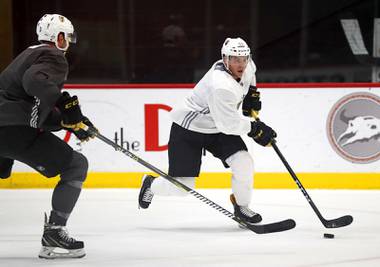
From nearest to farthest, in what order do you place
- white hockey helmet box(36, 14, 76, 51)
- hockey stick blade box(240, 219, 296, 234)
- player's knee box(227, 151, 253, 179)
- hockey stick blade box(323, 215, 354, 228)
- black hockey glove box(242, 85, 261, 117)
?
white hockey helmet box(36, 14, 76, 51), hockey stick blade box(240, 219, 296, 234), hockey stick blade box(323, 215, 354, 228), player's knee box(227, 151, 253, 179), black hockey glove box(242, 85, 261, 117)

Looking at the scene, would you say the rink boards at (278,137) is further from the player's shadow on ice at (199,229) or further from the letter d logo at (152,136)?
the player's shadow on ice at (199,229)

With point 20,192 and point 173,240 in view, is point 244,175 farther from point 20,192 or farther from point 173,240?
point 20,192

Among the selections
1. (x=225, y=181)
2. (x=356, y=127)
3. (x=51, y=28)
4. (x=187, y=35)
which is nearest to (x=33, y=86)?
(x=51, y=28)

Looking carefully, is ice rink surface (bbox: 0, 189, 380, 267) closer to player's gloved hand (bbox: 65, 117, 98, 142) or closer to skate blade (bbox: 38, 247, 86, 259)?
skate blade (bbox: 38, 247, 86, 259)

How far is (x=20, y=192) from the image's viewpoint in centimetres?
519

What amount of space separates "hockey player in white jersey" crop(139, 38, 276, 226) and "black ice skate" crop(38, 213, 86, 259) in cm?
77

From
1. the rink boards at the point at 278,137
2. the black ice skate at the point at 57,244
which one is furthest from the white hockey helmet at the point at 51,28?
the rink boards at the point at 278,137

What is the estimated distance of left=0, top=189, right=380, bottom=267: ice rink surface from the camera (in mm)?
3305

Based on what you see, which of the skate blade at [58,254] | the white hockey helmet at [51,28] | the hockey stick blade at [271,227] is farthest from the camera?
the hockey stick blade at [271,227]

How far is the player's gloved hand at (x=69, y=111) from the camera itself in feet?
10.2

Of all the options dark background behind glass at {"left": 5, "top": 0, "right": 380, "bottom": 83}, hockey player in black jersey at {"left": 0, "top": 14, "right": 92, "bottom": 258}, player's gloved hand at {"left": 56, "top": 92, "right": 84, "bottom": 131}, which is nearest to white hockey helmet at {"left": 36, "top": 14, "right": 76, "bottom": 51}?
hockey player in black jersey at {"left": 0, "top": 14, "right": 92, "bottom": 258}

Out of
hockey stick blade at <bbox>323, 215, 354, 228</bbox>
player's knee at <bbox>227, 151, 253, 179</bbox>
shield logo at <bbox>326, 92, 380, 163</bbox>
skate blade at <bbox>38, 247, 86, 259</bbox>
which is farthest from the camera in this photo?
shield logo at <bbox>326, 92, 380, 163</bbox>

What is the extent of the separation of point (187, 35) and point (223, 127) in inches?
135

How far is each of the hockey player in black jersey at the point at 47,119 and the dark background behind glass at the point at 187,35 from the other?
3.41 meters
